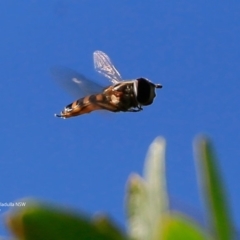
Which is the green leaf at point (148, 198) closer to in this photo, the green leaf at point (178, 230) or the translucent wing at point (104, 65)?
the green leaf at point (178, 230)

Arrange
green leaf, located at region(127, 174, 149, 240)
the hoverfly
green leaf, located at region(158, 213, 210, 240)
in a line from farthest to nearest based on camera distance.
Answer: the hoverfly, green leaf, located at region(127, 174, 149, 240), green leaf, located at region(158, 213, 210, 240)

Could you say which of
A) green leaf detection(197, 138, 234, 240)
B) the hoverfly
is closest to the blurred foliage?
green leaf detection(197, 138, 234, 240)

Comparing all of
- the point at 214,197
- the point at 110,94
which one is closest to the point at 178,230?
the point at 214,197

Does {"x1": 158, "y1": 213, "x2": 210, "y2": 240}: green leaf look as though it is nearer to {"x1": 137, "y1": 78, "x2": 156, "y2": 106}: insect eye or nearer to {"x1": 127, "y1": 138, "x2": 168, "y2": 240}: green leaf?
{"x1": 127, "y1": 138, "x2": 168, "y2": 240}: green leaf

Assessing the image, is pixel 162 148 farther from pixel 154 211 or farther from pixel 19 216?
pixel 19 216

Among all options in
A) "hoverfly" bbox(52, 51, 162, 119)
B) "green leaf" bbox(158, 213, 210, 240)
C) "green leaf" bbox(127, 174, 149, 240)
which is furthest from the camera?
"hoverfly" bbox(52, 51, 162, 119)

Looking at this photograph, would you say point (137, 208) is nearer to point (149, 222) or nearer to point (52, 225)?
point (149, 222)

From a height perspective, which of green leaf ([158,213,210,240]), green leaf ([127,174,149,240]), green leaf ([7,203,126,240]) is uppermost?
green leaf ([127,174,149,240])

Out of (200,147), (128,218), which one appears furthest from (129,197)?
(200,147)
